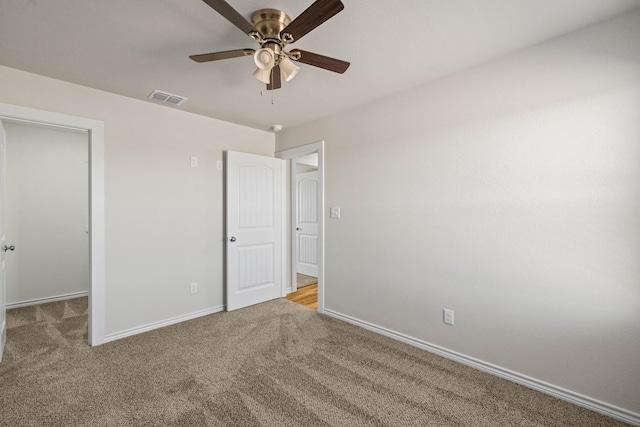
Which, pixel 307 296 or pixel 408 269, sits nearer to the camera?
pixel 408 269

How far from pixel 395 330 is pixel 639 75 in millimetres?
2477

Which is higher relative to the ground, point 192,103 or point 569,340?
point 192,103

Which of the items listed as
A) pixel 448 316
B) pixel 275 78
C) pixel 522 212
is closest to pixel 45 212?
pixel 275 78

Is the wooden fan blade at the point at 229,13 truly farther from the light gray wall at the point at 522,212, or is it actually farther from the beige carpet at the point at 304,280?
the beige carpet at the point at 304,280

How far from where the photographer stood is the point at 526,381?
2078 millimetres

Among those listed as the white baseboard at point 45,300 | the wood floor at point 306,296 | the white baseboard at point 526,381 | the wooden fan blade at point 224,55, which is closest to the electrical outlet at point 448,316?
the white baseboard at point 526,381

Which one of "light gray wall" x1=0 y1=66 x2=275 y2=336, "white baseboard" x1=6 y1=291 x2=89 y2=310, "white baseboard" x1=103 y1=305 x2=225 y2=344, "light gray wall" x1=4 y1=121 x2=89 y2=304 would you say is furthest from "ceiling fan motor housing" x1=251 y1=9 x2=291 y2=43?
"white baseboard" x1=6 y1=291 x2=89 y2=310

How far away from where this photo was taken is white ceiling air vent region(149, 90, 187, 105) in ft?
9.10

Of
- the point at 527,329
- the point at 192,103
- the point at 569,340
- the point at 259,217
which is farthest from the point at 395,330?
the point at 192,103

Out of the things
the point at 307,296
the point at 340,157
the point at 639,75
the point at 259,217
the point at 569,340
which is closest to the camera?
the point at 639,75

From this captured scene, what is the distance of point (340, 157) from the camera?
334cm

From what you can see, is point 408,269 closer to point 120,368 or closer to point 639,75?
point 639,75

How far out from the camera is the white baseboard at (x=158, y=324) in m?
2.82

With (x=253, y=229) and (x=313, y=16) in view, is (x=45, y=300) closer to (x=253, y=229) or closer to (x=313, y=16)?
(x=253, y=229)
